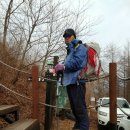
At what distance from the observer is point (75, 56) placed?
5.91 meters

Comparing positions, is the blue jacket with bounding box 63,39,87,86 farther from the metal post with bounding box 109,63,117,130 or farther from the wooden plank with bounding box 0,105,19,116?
Result: the wooden plank with bounding box 0,105,19,116

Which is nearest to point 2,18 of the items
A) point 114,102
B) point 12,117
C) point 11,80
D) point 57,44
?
point 57,44

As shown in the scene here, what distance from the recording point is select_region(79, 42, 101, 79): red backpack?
6.05m

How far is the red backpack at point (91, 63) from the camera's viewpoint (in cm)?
605

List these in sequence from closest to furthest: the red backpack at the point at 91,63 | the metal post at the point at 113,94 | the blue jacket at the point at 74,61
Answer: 1. the blue jacket at the point at 74,61
2. the red backpack at the point at 91,63
3. the metal post at the point at 113,94

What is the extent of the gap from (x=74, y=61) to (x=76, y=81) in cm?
30

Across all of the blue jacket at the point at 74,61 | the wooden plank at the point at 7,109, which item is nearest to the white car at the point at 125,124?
the wooden plank at the point at 7,109

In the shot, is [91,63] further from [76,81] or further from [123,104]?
[123,104]

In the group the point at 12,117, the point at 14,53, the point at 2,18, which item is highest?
Answer: the point at 2,18

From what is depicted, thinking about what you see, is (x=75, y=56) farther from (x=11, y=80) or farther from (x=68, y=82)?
(x=11, y=80)

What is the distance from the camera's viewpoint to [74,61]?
19.2 feet

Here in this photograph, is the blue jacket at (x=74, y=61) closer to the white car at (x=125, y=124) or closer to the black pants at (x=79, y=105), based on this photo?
the black pants at (x=79, y=105)

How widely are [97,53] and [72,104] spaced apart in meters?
0.85

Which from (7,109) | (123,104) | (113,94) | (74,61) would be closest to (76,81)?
(74,61)
